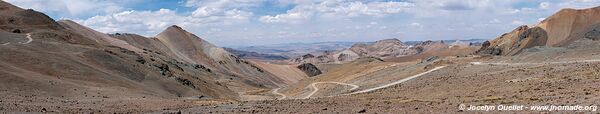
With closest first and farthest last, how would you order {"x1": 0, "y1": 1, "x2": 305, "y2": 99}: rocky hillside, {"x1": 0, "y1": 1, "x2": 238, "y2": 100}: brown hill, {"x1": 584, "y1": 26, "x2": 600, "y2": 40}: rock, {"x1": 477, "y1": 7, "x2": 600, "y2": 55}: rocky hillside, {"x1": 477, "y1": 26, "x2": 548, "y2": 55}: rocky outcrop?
{"x1": 0, "y1": 1, "x2": 238, "y2": 100}: brown hill → {"x1": 0, "y1": 1, "x2": 305, "y2": 99}: rocky hillside → {"x1": 584, "y1": 26, "x2": 600, "y2": 40}: rock → {"x1": 477, "y1": 7, "x2": 600, "y2": 55}: rocky hillside → {"x1": 477, "y1": 26, "x2": 548, "y2": 55}: rocky outcrop

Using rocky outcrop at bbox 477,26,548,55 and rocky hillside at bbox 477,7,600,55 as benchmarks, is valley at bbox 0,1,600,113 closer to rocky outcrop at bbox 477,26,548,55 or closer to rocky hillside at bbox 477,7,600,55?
rocky hillside at bbox 477,7,600,55

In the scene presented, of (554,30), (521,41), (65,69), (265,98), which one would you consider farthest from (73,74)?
(554,30)

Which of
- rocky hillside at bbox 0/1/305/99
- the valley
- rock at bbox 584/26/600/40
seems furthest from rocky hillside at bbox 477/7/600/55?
rocky hillside at bbox 0/1/305/99

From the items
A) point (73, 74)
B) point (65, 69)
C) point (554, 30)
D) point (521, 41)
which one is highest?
point (554, 30)

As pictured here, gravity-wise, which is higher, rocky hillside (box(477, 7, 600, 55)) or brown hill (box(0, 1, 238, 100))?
rocky hillside (box(477, 7, 600, 55))

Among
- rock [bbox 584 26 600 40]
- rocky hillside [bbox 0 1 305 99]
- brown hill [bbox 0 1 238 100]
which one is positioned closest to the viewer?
brown hill [bbox 0 1 238 100]

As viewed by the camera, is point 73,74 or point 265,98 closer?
point 73,74

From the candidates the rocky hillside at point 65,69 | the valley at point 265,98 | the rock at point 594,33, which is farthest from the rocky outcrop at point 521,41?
the rocky hillside at point 65,69

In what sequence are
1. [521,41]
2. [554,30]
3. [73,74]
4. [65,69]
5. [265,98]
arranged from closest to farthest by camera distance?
[73,74], [65,69], [265,98], [521,41], [554,30]

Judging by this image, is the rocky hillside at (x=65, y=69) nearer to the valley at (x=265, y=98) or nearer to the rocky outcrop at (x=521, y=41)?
the valley at (x=265, y=98)

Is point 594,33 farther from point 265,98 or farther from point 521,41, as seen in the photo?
point 265,98

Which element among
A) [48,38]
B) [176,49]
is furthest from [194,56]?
[48,38]
